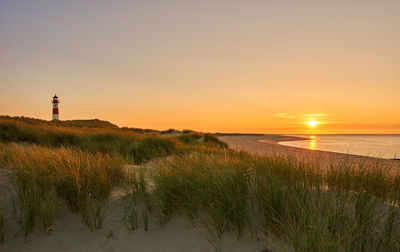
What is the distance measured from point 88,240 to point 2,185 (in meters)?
1.77

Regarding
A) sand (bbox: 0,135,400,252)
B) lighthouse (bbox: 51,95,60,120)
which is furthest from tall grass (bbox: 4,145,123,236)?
lighthouse (bbox: 51,95,60,120)

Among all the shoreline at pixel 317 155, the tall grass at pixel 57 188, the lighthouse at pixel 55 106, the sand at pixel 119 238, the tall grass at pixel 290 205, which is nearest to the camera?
the tall grass at pixel 290 205

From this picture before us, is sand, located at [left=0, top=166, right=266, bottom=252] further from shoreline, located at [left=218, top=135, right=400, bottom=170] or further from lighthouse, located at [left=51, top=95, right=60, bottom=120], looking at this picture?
lighthouse, located at [left=51, top=95, right=60, bottom=120]

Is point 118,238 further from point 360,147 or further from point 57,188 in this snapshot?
point 360,147

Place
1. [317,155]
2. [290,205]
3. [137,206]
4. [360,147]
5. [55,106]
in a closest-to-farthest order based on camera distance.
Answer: [290,205] < [137,206] < [317,155] < [360,147] < [55,106]

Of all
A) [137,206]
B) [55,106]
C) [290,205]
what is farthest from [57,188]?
[55,106]

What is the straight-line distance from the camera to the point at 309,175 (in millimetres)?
3377

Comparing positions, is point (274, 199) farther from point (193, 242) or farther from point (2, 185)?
point (2, 185)

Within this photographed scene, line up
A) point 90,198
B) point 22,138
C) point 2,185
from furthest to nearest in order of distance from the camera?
1. point 22,138
2. point 2,185
3. point 90,198

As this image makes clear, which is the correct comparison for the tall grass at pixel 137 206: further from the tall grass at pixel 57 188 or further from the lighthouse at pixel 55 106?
the lighthouse at pixel 55 106

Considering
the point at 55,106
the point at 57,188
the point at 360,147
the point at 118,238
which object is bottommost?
the point at 118,238

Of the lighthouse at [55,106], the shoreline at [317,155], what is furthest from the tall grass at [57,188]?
the lighthouse at [55,106]

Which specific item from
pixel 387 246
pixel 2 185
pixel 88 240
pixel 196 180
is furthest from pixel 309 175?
pixel 2 185

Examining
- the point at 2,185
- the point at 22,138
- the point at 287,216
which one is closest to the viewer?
the point at 287,216
